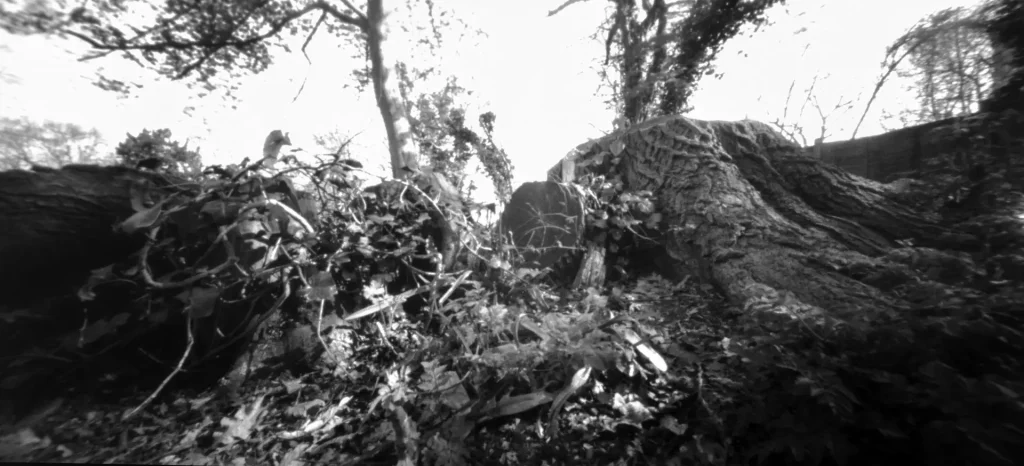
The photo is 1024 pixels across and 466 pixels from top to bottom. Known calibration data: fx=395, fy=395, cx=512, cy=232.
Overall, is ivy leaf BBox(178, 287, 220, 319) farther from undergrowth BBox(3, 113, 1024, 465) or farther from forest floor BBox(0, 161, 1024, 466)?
forest floor BBox(0, 161, 1024, 466)

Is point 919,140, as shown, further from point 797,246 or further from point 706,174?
point 797,246

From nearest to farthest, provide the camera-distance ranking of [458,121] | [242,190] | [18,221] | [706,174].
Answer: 1. [18,221]
2. [242,190]
3. [706,174]
4. [458,121]

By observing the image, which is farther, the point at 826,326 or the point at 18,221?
the point at 18,221

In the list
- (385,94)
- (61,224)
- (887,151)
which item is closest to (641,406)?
(61,224)

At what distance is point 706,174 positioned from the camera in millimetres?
3277

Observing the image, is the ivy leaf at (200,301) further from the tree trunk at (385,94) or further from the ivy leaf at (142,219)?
the tree trunk at (385,94)

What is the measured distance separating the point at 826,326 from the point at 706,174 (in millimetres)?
2084

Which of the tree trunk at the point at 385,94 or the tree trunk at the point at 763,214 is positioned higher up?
the tree trunk at the point at 385,94

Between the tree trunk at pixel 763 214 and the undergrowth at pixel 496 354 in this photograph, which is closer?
the undergrowth at pixel 496 354

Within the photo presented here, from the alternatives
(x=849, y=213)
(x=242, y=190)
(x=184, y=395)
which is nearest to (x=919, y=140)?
(x=849, y=213)

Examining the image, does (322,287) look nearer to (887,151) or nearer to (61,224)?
(61,224)

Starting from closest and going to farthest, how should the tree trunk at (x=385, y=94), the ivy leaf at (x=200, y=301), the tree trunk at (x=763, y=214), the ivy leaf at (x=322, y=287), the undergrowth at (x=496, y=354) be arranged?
the undergrowth at (x=496, y=354) < the tree trunk at (x=763, y=214) < the ivy leaf at (x=200, y=301) < the ivy leaf at (x=322, y=287) < the tree trunk at (x=385, y=94)

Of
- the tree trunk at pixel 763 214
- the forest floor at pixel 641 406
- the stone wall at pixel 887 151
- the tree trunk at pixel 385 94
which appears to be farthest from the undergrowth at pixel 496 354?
the tree trunk at pixel 385 94

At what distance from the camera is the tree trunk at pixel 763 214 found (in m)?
2.05
